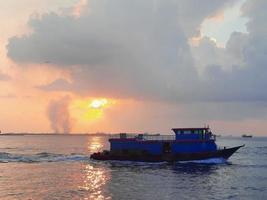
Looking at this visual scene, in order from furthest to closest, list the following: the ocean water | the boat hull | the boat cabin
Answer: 1. the boat hull
2. the boat cabin
3. the ocean water

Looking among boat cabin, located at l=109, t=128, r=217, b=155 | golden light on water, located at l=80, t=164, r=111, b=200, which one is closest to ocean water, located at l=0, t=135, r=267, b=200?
golden light on water, located at l=80, t=164, r=111, b=200

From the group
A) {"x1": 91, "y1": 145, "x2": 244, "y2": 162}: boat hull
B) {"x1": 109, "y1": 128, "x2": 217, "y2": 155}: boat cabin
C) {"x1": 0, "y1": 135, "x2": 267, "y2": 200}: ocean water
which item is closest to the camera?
{"x1": 0, "y1": 135, "x2": 267, "y2": 200}: ocean water

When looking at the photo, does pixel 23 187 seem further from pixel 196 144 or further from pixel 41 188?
pixel 196 144

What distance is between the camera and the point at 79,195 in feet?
164

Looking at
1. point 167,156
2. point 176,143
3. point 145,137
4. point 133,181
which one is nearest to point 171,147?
point 176,143

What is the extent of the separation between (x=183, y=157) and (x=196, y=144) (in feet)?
11.6

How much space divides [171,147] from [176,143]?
1522 millimetres

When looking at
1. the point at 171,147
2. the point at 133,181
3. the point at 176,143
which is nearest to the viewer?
the point at 133,181

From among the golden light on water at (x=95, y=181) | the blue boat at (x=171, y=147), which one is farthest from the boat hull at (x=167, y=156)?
the golden light on water at (x=95, y=181)

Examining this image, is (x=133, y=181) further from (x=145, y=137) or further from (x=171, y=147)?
(x=145, y=137)

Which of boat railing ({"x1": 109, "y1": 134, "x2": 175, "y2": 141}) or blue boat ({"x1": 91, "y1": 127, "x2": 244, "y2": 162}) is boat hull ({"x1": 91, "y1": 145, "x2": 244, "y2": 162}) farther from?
boat railing ({"x1": 109, "y1": 134, "x2": 175, "y2": 141})

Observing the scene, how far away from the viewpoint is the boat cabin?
279 ft

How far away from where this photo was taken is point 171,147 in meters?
86.2

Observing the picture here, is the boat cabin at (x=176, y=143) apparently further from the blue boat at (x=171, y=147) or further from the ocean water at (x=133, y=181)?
the ocean water at (x=133, y=181)
